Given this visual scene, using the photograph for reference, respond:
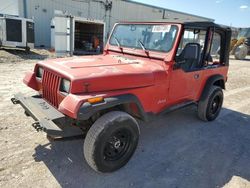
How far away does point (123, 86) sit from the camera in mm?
2865

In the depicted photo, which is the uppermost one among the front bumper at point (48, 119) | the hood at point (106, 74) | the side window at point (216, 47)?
the side window at point (216, 47)

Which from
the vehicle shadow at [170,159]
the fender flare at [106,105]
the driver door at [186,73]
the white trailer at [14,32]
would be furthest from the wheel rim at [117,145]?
the white trailer at [14,32]

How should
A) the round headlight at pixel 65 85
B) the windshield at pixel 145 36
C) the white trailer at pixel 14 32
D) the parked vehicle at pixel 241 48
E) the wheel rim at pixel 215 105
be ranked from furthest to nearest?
the parked vehicle at pixel 241 48 → the white trailer at pixel 14 32 → the wheel rim at pixel 215 105 → the windshield at pixel 145 36 → the round headlight at pixel 65 85

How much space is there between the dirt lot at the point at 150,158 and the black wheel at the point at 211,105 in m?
0.19

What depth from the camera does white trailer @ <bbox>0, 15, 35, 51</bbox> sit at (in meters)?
12.4

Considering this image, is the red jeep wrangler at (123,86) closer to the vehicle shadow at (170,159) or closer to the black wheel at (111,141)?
the black wheel at (111,141)

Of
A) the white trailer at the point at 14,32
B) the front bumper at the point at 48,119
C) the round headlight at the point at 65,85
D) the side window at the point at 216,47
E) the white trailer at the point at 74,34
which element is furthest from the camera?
the white trailer at the point at 74,34

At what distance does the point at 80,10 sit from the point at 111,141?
59.2ft

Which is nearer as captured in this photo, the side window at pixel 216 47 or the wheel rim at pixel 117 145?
the wheel rim at pixel 117 145

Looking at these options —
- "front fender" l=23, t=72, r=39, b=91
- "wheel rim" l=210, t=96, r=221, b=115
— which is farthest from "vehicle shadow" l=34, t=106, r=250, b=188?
"front fender" l=23, t=72, r=39, b=91

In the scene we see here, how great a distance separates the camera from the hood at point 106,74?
261 cm

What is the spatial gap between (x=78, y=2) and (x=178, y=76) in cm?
1704

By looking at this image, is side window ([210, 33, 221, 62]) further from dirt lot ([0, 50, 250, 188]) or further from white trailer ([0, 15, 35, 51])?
white trailer ([0, 15, 35, 51])

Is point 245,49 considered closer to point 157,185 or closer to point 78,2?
point 78,2
